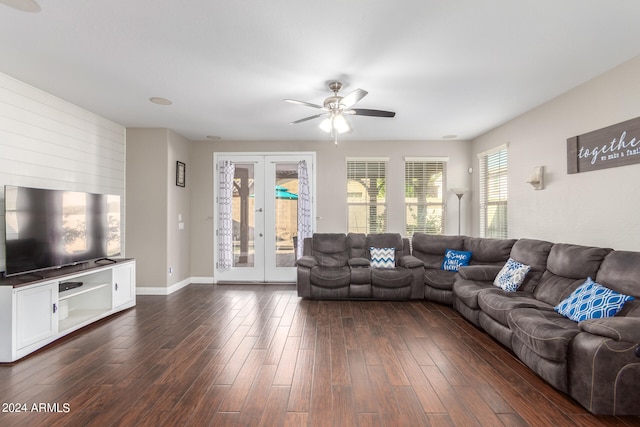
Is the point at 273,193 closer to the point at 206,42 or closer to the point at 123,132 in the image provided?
the point at 123,132

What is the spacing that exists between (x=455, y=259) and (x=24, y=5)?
5.26 metres

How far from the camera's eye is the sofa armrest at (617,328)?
1.97m

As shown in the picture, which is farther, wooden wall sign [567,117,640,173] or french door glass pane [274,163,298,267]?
french door glass pane [274,163,298,267]

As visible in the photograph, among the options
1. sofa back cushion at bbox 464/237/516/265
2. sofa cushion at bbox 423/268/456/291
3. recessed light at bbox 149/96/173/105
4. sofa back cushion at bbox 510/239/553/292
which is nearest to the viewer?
sofa back cushion at bbox 510/239/553/292

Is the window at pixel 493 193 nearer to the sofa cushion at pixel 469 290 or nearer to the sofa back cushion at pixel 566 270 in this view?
the sofa cushion at pixel 469 290

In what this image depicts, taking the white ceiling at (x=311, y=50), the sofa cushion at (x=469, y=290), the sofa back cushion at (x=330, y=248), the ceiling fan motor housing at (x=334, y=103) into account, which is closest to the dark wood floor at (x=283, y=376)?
the sofa cushion at (x=469, y=290)

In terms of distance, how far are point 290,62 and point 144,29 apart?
1.18m

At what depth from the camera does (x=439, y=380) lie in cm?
242

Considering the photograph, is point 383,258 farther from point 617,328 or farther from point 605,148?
point 617,328

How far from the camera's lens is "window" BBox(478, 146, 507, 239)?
4906 mm

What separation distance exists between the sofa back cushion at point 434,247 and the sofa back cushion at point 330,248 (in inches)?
48.3

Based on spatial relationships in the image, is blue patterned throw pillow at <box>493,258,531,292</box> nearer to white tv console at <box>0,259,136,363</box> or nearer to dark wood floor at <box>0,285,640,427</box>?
dark wood floor at <box>0,285,640,427</box>

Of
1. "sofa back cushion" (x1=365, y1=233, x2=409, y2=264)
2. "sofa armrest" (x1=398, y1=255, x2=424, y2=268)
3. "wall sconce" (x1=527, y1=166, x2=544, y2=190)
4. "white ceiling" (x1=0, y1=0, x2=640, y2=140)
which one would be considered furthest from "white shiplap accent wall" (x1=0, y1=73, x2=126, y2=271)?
"wall sconce" (x1=527, y1=166, x2=544, y2=190)

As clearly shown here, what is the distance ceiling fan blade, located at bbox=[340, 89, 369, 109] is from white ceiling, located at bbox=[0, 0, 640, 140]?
0.28m
